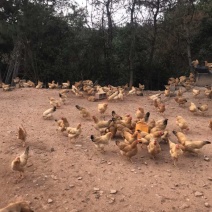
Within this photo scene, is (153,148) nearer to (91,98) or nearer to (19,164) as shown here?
(19,164)

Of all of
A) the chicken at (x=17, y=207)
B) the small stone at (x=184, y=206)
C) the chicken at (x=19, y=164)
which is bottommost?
the small stone at (x=184, y=206)

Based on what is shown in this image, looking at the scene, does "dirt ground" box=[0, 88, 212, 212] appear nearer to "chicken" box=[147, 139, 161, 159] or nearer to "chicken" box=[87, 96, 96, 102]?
"chicken" box=[147, 139, 161, 159]

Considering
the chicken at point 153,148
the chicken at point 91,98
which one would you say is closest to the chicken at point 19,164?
the chicken at point 153,148

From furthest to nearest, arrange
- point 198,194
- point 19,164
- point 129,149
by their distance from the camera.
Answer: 1. point 129,149
2. point 19,164
3. point 198,194

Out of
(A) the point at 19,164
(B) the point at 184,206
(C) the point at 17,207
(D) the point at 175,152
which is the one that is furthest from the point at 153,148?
(C) the point at 17,207

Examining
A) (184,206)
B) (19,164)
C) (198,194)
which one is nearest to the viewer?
(184,206)

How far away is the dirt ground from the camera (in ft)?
15.0

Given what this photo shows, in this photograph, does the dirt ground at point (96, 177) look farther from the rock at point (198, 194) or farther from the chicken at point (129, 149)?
the chicken at point (129, 149)

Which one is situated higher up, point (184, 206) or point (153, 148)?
point (153, 148)

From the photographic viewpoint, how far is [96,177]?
17.4 feet

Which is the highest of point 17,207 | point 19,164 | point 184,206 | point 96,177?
point 19,164

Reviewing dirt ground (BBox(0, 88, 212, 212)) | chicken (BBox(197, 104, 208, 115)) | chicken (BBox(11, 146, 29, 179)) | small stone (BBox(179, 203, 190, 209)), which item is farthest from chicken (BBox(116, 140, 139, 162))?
chicken (BBox(197, 104, 208, 115))

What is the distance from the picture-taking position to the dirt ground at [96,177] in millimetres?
4582

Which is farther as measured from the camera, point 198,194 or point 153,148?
point 153,148
